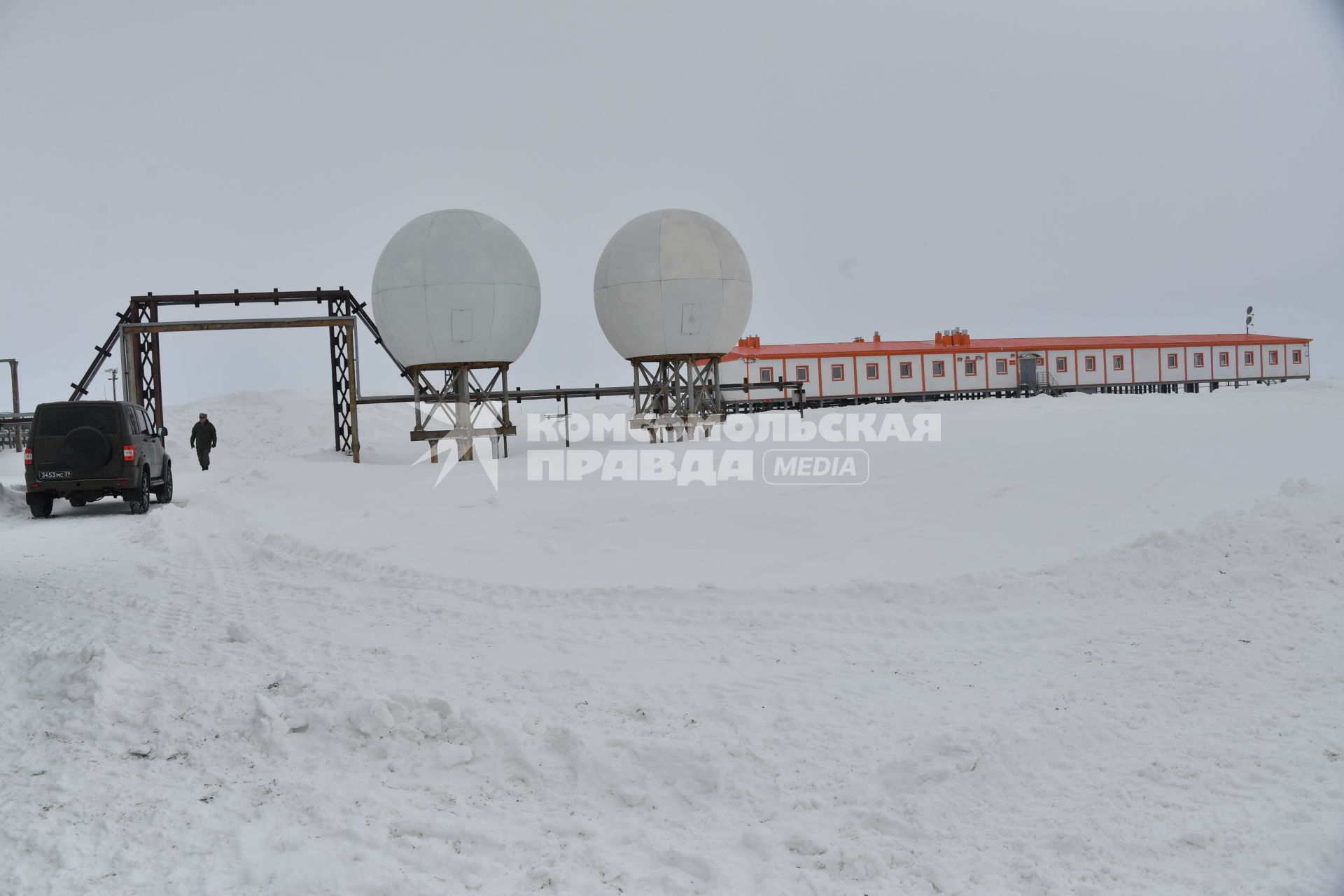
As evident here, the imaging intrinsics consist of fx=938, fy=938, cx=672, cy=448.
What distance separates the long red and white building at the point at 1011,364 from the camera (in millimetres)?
37594

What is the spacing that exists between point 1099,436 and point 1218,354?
28440 millimetres

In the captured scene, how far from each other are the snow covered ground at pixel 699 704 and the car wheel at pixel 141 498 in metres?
4.00

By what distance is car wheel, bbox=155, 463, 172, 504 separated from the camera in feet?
57.7

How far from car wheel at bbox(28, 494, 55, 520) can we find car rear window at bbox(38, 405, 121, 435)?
3.65 feet

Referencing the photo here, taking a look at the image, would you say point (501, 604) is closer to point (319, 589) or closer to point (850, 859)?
point (319, 589)

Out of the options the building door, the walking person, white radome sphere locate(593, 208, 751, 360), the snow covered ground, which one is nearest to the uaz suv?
the snow covered ground

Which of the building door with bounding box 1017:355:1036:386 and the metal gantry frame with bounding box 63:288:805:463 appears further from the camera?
the building door with bounding box 1017:355:1036:386

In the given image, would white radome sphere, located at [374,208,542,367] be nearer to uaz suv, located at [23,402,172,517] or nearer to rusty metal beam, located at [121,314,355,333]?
rusty metal beam, located at [121,314,355,333]

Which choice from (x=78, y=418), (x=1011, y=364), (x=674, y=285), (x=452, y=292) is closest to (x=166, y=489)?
(x=78, y=418)

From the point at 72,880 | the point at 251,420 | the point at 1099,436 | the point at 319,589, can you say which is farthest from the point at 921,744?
the point at 251,420

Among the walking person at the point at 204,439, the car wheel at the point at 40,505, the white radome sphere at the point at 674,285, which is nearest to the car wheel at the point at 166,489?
the car wheel at the point at 40,505

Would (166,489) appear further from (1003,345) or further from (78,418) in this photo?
(1003,345)

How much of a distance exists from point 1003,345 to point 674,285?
73.7 feet

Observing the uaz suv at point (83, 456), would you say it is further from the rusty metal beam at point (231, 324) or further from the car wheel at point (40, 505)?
the rusty metal beam at point (231, 324)
